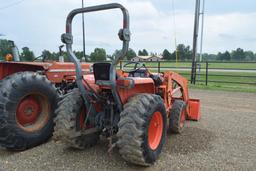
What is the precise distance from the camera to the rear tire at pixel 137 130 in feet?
9.84

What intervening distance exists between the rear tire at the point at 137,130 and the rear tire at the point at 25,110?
159 centimetres

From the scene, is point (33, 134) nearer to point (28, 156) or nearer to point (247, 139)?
point (28, 156)

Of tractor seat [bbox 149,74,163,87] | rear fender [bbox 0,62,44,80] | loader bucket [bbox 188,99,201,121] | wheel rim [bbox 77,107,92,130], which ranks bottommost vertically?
loader bucket [bbox 188,99,201,121]

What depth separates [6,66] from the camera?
4910mm

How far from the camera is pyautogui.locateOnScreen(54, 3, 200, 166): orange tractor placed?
302cm

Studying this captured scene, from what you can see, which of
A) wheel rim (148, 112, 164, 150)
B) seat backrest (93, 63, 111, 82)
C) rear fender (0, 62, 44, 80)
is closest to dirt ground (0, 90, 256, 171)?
wheel rim (148, 112, 164, 150)

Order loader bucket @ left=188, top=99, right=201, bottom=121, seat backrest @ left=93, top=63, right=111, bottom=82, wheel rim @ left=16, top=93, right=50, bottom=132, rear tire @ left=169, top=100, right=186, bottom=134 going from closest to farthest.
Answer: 1. seat backrest @ left=93, top=63, right=111, bottom=82
2. wheel rim @ left=16, top=93, right=50, bottom=132
3. rear tire @ left=169, top=100, right=186, bottom=134
4. loader bucket @ left=188, top=99, right=201, bottom=121

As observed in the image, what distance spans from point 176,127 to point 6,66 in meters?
3.33

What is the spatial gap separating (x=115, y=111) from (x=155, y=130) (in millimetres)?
608

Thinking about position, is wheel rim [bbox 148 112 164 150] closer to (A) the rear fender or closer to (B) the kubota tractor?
(B) the kubota tractor

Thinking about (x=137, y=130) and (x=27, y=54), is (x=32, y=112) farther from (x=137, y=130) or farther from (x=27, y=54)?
(x=27, y=54)

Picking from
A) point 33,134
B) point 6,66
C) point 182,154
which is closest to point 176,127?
point 182,154

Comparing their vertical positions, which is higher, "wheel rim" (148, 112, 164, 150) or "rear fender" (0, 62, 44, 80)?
"rear fender" (0, 62, 44, 80)

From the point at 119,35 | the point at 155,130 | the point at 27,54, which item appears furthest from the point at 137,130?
the point at 27,54
